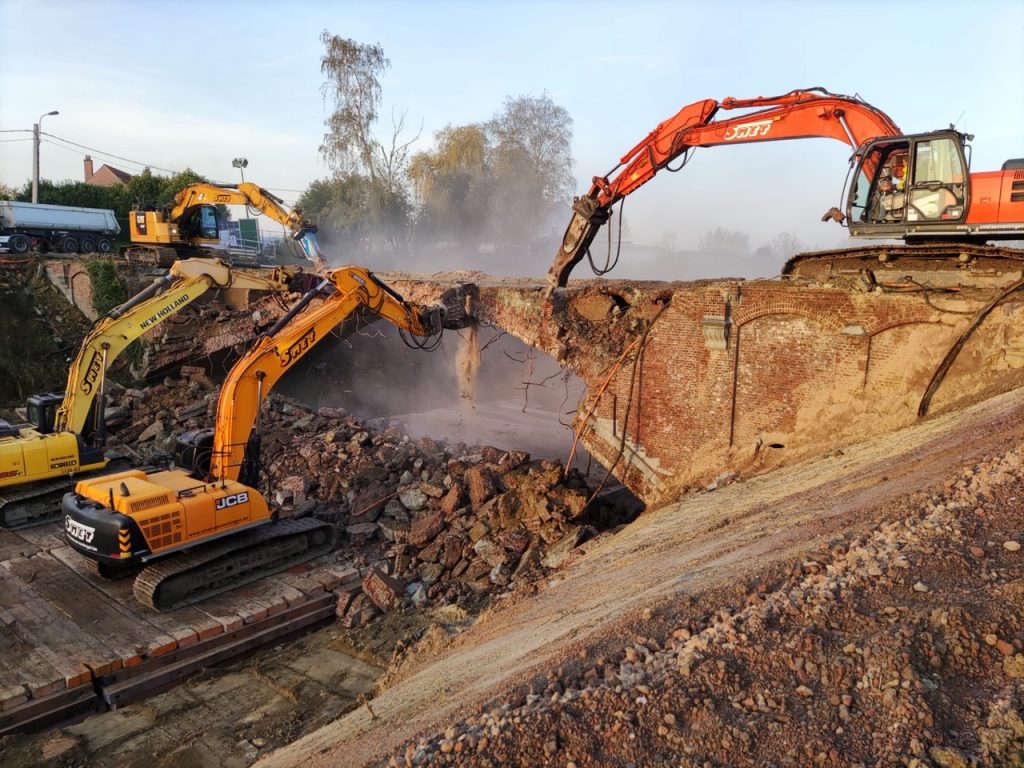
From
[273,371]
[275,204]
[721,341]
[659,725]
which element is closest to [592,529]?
[721,341]

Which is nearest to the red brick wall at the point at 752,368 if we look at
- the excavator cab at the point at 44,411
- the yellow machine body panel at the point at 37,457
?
the yellow machine body panel at the point at 37,457

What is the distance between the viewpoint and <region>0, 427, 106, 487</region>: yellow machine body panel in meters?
10.7

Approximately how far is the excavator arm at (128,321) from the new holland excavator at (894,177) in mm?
7428

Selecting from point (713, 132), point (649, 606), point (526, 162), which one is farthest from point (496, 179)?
point (649, 606)

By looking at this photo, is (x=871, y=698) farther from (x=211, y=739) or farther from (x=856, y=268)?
(x=856, y=268)

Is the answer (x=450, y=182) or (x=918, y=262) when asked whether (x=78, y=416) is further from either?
(x=450, y=182)

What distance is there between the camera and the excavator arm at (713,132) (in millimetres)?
9586

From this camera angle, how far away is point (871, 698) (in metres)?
3.39

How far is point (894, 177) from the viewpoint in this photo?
347 inches

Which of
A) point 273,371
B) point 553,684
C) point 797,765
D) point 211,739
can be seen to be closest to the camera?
point 797,765

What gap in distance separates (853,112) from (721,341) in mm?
3633

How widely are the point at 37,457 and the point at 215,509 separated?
4312mm

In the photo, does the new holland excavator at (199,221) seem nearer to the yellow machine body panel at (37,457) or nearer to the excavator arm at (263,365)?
the yellow machine body panel at (37,457)

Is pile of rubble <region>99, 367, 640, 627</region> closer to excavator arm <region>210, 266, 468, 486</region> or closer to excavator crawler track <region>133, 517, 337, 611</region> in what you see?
excavator crawler track <region>133, 517, 337, 611</region>
